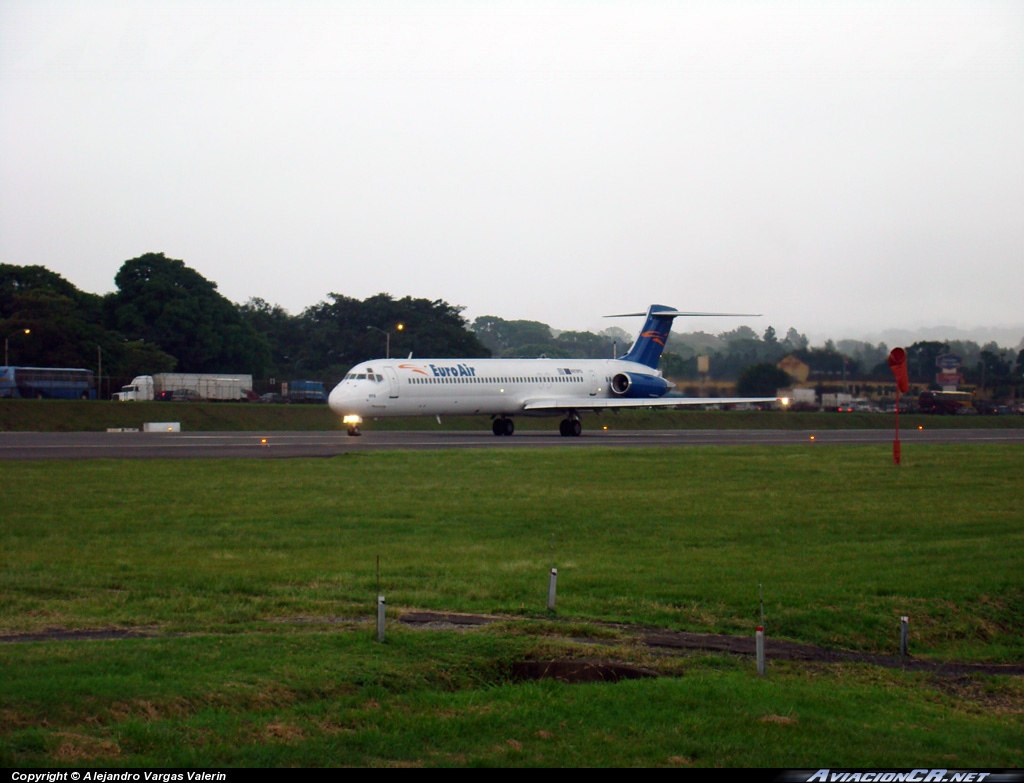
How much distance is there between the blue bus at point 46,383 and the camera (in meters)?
73.8

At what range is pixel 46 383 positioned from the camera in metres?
74.9

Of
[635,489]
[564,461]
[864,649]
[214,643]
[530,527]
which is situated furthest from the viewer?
[564,461]

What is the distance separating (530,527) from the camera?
67.2 feet

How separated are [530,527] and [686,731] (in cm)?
1174

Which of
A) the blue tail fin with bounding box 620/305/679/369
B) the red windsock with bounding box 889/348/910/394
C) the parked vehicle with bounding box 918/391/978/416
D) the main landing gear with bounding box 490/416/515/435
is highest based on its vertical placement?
the blue tail fin with bounding box 620/305/679/369

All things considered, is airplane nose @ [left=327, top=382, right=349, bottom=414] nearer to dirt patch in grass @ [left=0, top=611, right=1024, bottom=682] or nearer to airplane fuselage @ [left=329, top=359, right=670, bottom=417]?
airplane fuselage @ [left=329, top=359, right=670, bottom=417]

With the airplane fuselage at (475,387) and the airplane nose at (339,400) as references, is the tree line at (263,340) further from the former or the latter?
the airplane nose at (339,400)

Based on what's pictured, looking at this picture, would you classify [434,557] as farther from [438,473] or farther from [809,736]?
[438,473]

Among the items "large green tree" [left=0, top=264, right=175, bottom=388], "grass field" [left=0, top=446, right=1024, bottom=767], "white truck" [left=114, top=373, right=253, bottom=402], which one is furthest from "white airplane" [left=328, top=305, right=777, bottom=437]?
"large green tree" [left=0, top=264, right=175, bottom=388]

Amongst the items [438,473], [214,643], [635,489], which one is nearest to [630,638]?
[214,643]

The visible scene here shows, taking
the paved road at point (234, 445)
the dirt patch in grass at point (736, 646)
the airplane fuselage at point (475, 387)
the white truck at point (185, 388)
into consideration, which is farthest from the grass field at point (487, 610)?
the white truck at point (185, 388)

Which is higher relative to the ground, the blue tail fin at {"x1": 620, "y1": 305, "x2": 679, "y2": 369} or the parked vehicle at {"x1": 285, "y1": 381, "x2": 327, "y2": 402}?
the blue tail fin at {"x1": 620, "y1": 305, "x2": 679, "y2": 369}

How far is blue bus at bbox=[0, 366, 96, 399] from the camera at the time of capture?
242 feet

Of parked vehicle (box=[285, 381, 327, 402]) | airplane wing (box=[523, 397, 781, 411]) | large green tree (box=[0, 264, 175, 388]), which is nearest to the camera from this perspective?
airplane wing (box=[523, 397, 781, 411])
